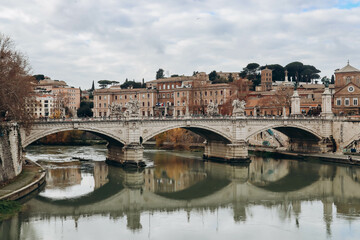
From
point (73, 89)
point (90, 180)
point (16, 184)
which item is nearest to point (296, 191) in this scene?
point (90, 180)

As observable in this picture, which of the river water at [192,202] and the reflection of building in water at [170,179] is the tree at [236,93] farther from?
the reflection of building in water at [170,179]

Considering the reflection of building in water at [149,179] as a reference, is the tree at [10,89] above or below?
above

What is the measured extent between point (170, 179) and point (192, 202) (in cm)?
684

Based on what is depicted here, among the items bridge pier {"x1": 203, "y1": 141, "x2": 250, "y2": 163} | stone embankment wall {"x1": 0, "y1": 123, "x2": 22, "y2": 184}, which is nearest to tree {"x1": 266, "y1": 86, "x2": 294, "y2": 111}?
bridge pier {"x1": 203, "y1": 141, "x2": 250, "y2": 163}

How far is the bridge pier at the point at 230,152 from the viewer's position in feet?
120

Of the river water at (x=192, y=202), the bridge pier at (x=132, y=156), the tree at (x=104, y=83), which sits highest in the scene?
the tree at (x=104, y=83)

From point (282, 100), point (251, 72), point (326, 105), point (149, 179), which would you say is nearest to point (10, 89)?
point (149, 179)

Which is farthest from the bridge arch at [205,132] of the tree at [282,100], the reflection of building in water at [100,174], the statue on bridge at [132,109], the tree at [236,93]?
the tree at [236,93]

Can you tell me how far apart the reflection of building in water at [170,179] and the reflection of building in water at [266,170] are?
13.2 ft

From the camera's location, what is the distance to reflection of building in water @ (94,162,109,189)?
1162 inches

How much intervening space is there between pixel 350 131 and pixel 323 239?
24.6 metres

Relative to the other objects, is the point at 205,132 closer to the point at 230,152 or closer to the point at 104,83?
the point at 230,152

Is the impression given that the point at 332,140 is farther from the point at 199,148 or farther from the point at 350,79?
the point at 350,79

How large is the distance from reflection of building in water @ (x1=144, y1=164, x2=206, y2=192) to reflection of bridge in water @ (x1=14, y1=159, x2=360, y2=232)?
42 centimetres
